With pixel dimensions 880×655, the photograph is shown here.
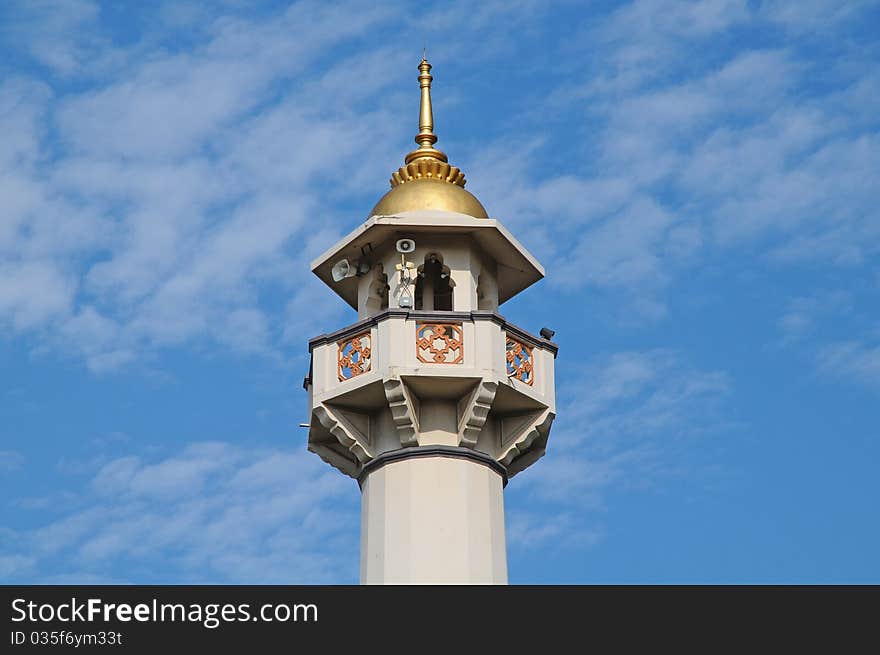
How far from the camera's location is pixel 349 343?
31312mm

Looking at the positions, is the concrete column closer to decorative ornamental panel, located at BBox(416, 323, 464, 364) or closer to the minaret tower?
the minaret tower

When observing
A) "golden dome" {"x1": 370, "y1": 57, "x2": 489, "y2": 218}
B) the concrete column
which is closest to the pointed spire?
"golden dome" {"x1": 370, "y1": 57, "x2": 489, "y2": 218}

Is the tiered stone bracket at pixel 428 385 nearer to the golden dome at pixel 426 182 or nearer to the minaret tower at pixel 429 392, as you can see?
the minaret tower at pixel 429 392

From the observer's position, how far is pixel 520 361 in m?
31.4

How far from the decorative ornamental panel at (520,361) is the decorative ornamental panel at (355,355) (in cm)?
220

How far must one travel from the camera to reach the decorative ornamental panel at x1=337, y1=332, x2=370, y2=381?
102 feet

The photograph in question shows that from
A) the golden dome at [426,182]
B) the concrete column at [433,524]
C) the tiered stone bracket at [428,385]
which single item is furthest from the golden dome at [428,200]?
the concrete column at [433,524]

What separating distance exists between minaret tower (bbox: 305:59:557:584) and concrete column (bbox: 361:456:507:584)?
2 cm

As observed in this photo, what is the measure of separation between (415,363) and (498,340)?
54.2 inches

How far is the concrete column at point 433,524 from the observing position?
29.7 meters
